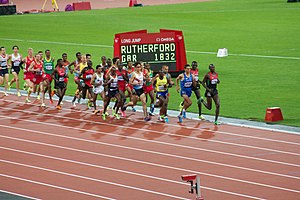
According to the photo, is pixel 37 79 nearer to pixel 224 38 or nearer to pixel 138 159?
pixel 138 159

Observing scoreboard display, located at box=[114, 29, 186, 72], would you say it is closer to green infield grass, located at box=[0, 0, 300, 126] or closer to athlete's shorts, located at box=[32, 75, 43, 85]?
green infield grass, located at box=[0, 0, 300, 126]

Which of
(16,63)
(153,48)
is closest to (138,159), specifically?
(16,63)

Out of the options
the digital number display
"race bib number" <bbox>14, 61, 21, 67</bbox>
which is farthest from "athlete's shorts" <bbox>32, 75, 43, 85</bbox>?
the digital number display

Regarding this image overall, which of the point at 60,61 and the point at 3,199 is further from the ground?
the point at 60,61

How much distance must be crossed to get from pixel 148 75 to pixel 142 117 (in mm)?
1289

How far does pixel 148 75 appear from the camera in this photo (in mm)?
27391

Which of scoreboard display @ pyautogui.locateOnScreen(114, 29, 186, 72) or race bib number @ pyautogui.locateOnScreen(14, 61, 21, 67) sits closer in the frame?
race bib number @ pyautogui.locateOnScreen(14, 61, 21, 67)

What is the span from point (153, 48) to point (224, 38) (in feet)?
54.6

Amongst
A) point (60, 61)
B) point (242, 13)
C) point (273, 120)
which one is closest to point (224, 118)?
point (273, 120)

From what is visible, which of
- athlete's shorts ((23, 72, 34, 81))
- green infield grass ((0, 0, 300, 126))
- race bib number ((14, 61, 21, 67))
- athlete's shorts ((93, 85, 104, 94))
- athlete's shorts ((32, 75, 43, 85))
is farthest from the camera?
race bib number ((14, 61, 21, 67))

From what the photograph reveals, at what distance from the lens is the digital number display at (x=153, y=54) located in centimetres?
3406

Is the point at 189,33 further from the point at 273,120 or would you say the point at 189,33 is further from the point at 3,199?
the point at 3,199

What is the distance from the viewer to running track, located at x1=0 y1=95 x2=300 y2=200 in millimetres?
19031

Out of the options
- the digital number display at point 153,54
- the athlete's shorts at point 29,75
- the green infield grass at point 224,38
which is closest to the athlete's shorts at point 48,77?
the athlete's shorts at point 29,75
